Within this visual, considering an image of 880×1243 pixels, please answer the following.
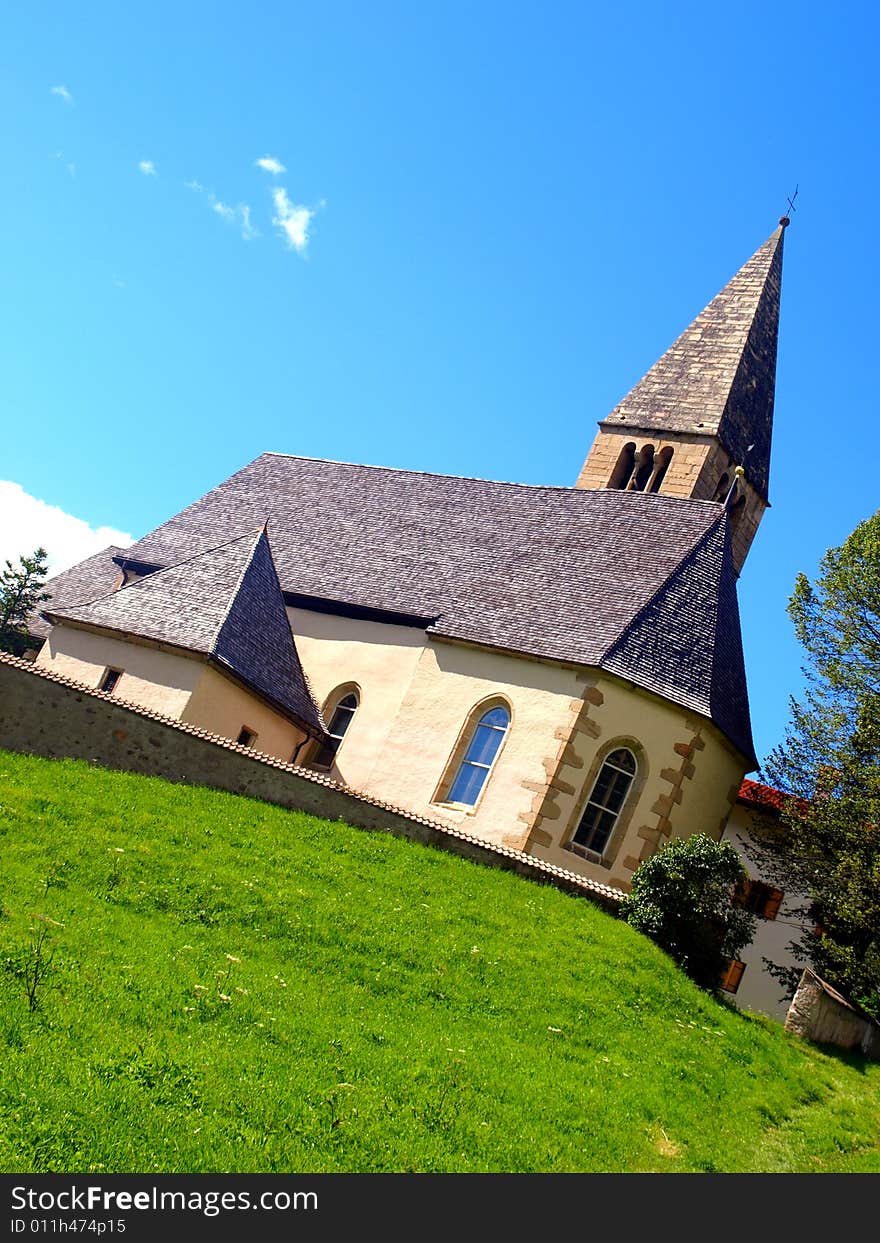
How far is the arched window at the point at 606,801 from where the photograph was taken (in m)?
24.1

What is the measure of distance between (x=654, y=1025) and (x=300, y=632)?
17.7 meters

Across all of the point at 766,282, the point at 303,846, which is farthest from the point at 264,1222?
the point at 766,282

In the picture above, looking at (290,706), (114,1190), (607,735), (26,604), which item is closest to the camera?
(114,1190)

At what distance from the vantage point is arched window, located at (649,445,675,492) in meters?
36.7

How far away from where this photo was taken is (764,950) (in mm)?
28141

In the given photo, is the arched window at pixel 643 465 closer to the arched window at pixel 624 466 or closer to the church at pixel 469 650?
the arched window at pixel 624 466

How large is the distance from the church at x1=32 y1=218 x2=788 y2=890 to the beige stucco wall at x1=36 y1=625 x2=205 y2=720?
0.17ft

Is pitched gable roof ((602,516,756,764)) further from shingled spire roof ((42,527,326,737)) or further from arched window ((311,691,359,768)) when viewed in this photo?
shingled spire roof ((42,527,326,737))

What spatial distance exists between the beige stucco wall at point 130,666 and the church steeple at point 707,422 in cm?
1869

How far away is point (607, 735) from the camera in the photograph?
952 inches

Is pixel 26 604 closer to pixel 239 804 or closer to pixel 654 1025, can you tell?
pixel 239 804

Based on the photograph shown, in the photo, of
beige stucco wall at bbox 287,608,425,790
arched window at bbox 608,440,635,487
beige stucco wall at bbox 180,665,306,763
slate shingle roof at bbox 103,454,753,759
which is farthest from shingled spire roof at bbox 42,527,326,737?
arched window at bbox 608,440,635,487

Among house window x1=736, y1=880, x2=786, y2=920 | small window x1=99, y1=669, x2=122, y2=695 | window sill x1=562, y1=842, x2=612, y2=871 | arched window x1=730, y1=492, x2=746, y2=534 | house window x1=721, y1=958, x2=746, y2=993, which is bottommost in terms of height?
house window x1=721, y1=958, x2=746, y2=993

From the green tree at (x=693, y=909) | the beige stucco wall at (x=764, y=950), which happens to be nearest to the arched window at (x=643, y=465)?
the beige stucco wall at (x=764, y=950)
